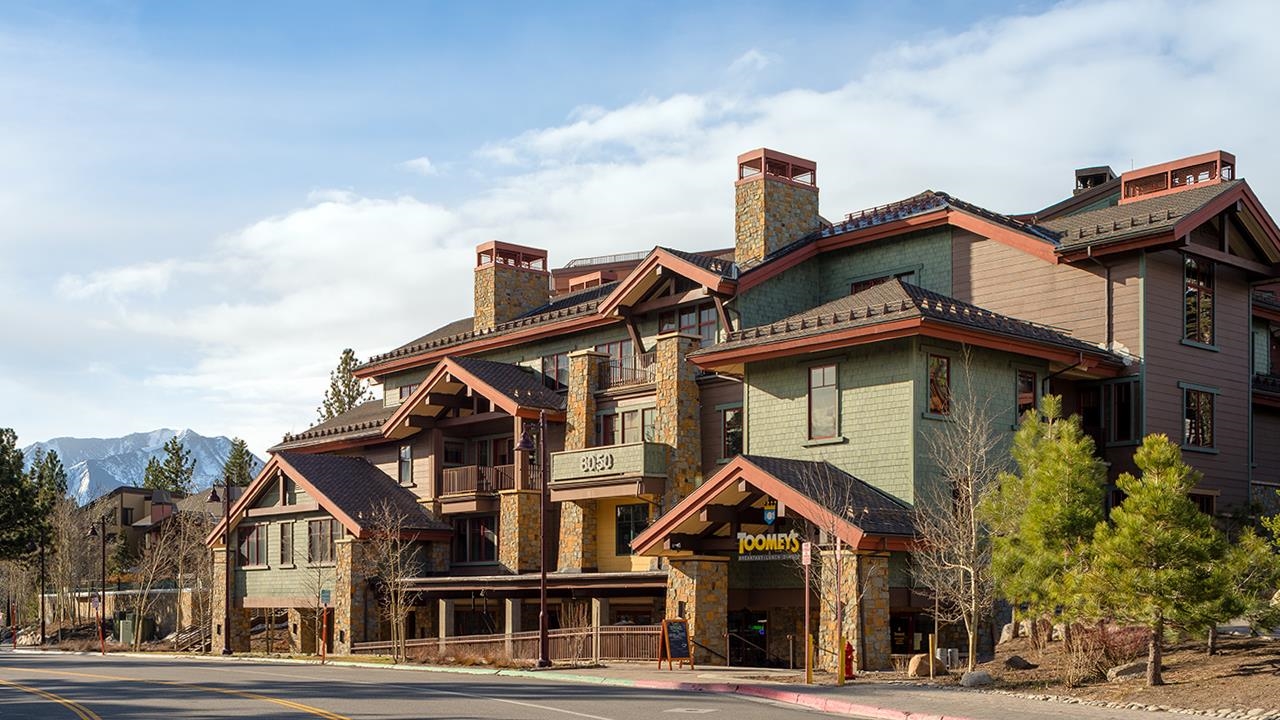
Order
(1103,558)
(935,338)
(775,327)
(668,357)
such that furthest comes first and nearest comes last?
(668,357) < (775,327) < (935,338) < (1103,558)

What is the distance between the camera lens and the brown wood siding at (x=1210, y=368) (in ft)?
118

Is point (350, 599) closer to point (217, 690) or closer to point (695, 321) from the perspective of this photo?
point (695, 321)

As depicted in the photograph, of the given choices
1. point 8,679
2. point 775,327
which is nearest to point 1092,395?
point 775,327

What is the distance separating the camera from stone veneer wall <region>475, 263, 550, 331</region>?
178ft

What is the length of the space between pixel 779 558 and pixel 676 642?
12.3 feet

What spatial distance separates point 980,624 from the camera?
30500mm

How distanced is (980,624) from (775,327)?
941cm

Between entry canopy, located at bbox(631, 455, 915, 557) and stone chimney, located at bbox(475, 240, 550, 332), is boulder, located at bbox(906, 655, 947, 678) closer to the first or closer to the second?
entry canopy, located at bbox(631, 455, 915, 557)

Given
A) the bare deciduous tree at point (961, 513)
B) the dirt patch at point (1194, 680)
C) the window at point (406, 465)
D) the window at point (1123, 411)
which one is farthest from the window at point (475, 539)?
the dirt patch at point (1194, 680)

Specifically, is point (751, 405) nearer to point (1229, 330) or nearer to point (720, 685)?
point (720, 685)

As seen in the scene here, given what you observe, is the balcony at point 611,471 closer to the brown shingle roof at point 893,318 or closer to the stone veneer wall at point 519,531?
the stone veneer wall at point 519,531

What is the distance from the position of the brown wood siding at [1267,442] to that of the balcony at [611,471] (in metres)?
17.2

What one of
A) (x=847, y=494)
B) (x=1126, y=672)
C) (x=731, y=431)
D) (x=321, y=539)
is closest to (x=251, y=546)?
(x=321, y=539)

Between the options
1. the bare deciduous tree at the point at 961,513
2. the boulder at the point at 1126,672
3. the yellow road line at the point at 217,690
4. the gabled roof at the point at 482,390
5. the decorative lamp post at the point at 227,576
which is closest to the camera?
the yellow road line at the point at 217,690
